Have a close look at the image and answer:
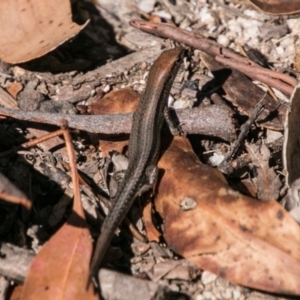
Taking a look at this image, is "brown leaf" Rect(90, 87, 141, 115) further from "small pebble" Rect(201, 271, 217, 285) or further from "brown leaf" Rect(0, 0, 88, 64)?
"small pebble" Rect(201, 271, 217, 285)

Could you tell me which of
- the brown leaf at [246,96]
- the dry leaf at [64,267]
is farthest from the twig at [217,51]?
the dry leaf at [64,267]

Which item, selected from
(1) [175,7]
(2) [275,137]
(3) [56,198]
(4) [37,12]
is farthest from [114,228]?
(1) [175,7]

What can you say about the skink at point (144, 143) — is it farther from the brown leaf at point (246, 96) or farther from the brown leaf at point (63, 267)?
the brown leaf at point (246, 96)

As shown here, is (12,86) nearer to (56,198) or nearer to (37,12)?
(37,12)

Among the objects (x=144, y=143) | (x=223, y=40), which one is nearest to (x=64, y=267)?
(x=144, y=143)

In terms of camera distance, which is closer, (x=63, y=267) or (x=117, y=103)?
(x=63, y=267)

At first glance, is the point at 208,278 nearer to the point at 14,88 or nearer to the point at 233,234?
the point at 233,234
